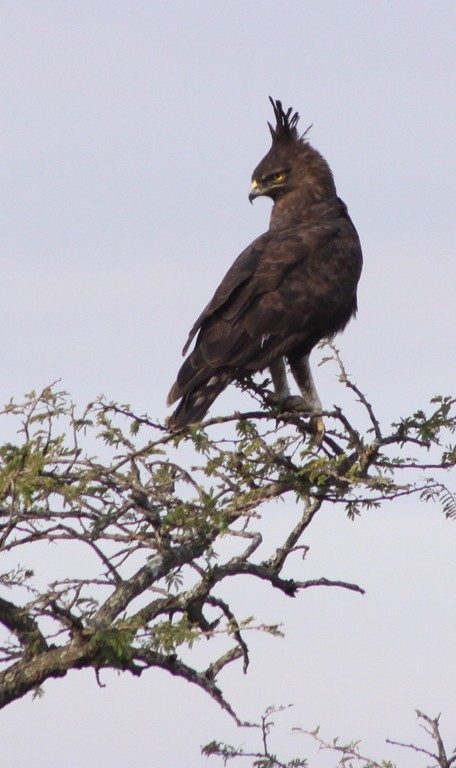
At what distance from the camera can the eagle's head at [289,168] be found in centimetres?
967

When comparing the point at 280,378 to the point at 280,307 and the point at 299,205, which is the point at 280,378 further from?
the point at 299,205

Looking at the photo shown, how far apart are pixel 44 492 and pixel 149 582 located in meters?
0.73

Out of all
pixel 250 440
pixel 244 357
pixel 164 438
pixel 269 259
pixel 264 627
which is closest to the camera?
pixel 264 627

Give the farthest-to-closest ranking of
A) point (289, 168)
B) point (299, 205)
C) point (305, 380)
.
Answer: point (289, 168) → point (299, 205) → point (305, 380)

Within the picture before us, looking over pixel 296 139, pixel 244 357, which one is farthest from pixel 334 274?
pixel 296 139

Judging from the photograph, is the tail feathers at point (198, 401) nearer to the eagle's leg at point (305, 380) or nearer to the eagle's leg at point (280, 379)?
the eagle's leg at point (280, 379)

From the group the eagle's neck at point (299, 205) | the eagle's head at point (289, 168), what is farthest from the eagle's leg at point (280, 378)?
the eagle's head at point (289, 168)

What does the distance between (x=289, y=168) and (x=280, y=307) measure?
96.3 inches

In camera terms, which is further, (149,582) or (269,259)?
(269,259)

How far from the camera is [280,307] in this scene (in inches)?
306

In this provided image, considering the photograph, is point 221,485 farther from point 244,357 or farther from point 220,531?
point 244,357

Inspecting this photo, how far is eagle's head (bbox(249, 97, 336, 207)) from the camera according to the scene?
9672 mm

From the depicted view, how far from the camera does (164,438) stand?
17.7 ft

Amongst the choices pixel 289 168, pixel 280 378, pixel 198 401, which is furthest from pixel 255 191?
pixel 198 401
